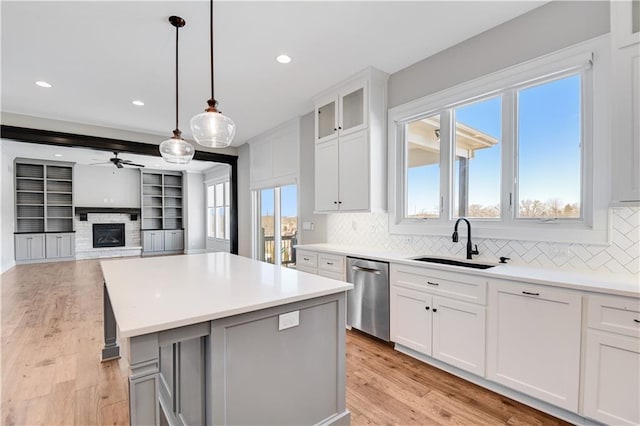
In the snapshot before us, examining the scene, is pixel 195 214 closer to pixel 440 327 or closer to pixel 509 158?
pixel 440 327

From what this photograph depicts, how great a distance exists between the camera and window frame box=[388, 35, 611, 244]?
2.04 meters

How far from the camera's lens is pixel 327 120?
3898mm

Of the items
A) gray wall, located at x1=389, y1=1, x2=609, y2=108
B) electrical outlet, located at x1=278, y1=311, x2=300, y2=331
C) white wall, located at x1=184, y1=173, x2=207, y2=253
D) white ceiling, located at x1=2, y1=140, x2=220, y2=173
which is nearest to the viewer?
electrical outlet, located at x1=278, y1=311, x2=300, y2=331

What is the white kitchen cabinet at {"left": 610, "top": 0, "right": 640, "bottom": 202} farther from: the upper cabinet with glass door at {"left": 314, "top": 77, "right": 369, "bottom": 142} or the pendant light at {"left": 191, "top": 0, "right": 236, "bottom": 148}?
the pendant light at {"left": 191, "top": 0, "right": 236, "bottom": 148}

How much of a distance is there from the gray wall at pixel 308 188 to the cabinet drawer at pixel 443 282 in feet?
6.21

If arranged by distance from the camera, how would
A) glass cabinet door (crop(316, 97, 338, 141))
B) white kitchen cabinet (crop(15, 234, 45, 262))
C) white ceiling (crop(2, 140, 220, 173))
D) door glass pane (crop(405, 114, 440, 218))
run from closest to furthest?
door glass pane (crop(405, 114, 440, 218))
glass cabinet door (crop(316, 97, 338, 141))
white ceiling (crop(2, 140, 220, 173))
white kitchen cabinet (crop(15, 234, 45, 262))

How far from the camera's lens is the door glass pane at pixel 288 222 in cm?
509

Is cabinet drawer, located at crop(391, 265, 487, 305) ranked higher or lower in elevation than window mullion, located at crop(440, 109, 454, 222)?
lower

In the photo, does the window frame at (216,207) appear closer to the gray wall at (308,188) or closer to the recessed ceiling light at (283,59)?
the gray wall at (308,188)

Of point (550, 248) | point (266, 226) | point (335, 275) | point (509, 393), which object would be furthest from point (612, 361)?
point (266, 226)

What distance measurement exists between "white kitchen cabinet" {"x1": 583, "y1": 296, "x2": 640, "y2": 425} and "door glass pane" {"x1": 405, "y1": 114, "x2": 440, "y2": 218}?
5.18 ft

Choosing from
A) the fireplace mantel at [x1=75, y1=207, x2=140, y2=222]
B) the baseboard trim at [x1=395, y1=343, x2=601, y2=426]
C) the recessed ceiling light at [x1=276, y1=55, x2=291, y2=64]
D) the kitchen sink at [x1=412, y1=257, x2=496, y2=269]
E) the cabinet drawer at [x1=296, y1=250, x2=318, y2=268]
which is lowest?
the baseboard trim at [x1=395, y1=343, x2=601, y2=426]

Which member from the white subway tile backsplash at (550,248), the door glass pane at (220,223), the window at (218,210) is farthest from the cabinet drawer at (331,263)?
the door glass pane at (220,223)

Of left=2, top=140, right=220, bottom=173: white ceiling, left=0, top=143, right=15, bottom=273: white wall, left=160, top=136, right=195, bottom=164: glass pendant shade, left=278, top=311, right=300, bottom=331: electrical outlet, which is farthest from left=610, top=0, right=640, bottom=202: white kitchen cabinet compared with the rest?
left=0, top=143, right=15, bottom=273: white wall
